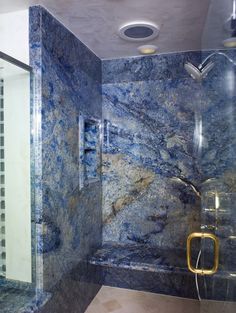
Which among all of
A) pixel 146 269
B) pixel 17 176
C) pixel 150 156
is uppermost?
pixel 150 156

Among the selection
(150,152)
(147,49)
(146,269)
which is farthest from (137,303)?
(147,49)

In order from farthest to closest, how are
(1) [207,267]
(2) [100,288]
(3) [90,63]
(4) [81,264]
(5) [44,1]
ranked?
(2) [100,288]
(3) [90,63]
(4) [81,264]
(5) [44,1]
(1) [207,267]

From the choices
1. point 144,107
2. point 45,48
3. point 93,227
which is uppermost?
point 45,48

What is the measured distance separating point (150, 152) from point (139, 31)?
4.31 ft

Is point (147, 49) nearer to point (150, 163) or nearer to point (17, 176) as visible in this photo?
point (150, 163)

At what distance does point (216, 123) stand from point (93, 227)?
5.84 feet

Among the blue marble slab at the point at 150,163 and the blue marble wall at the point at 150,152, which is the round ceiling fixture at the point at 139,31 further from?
the blue marble slab at the point at 150,163

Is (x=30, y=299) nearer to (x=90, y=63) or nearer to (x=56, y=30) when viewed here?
(x=56, y=30)

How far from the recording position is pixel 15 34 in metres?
1.82

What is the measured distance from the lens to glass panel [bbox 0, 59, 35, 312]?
6.00 feet

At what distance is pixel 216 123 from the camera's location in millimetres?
1676

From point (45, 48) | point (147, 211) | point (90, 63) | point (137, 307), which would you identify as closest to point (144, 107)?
point (90, 63)

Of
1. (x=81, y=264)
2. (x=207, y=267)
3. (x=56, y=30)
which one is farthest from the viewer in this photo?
(x=81, y=264)

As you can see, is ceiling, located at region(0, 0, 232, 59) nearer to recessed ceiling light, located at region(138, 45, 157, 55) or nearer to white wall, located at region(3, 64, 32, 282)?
recessed ceiling light, located at region(138, 45, 157, 55)
